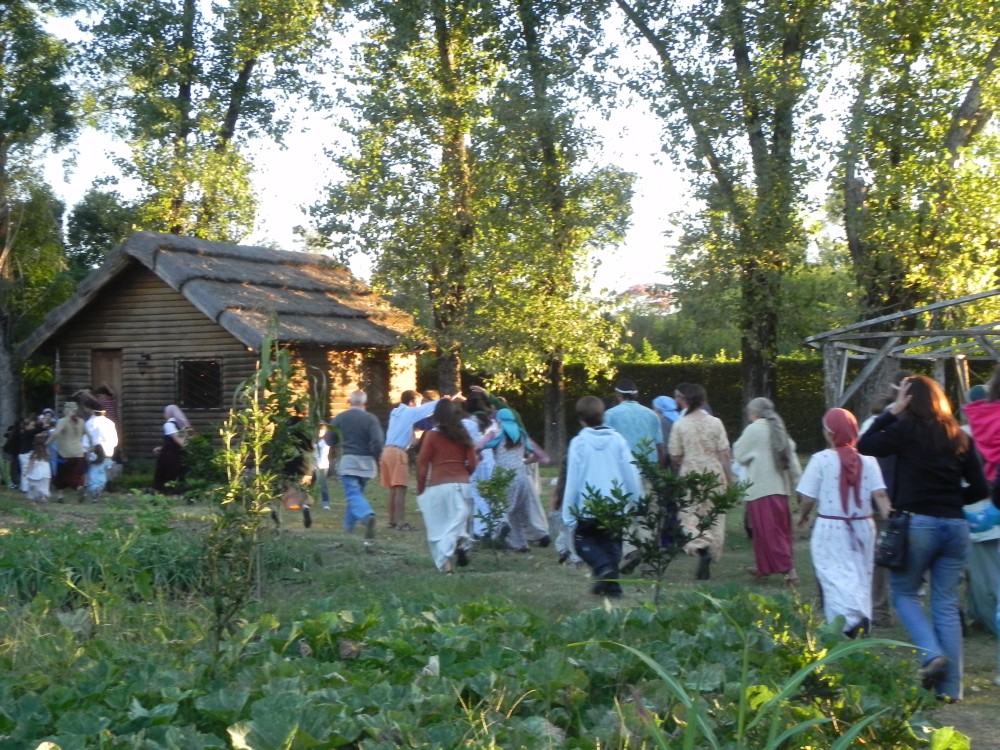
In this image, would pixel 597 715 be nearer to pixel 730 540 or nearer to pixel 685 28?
pixel 730 540

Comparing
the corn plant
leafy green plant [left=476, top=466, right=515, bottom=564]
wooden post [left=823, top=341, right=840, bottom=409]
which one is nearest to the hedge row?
wooden post [left=823, top=341, right=840, bottom=409]

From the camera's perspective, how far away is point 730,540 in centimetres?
1523

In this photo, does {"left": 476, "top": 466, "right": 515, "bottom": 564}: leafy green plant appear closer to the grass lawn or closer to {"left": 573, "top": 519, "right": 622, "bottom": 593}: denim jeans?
the grass lawn

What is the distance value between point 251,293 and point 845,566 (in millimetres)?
19918

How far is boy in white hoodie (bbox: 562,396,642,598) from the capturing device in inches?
391


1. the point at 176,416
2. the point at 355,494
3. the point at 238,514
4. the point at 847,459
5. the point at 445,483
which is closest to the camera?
the point at 238,514

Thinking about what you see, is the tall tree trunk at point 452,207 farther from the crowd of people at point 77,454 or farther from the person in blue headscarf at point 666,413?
the person in blue headscarf at point 666,413

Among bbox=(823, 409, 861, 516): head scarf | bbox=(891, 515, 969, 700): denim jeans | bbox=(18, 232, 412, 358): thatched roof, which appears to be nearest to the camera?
bbox=(891, 515, 969, 700): denim jeans

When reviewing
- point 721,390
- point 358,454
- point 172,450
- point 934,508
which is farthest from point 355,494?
point 721,390

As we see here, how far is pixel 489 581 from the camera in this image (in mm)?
11242

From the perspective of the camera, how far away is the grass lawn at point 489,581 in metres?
8.03

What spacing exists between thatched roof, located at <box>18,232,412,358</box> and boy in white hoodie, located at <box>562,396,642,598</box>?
13764mm

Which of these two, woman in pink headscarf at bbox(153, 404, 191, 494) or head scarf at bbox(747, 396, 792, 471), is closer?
head scarf at bbox(747, 396, 792, 471)

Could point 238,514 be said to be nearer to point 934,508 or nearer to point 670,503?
point 934,508
